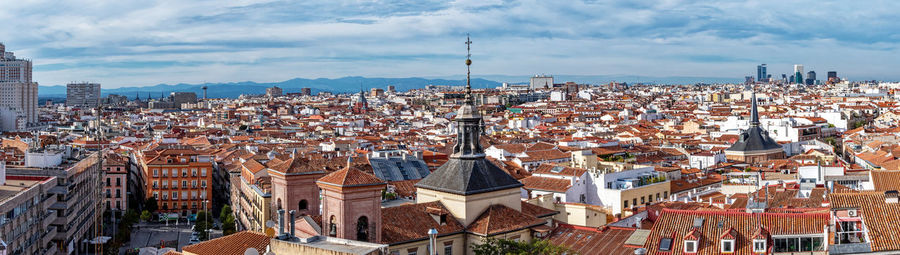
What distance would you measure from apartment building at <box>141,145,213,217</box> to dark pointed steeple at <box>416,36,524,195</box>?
44.3m

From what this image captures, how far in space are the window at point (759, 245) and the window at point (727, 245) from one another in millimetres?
547

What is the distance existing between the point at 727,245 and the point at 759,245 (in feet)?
2.54

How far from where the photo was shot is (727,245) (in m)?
23.0

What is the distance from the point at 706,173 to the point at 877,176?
23399 millimetres

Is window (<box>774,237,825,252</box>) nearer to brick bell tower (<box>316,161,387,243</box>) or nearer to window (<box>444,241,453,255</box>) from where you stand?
window (<box>444,241,453,255</box>)

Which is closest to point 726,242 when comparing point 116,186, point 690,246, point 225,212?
point 690,246

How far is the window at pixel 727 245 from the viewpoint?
22.9 meters

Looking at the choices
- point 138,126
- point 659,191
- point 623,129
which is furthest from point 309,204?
point 138,126

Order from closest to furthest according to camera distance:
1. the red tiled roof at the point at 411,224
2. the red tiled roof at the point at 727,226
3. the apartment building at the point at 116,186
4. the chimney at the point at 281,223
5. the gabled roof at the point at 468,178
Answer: the chimney at the point at 281,223, the red tiled roof at the point at 727,226, the red tiled roof at the point at 411,224, the gabled roof at the point at 468,178, the apartment building at the point at 116,186

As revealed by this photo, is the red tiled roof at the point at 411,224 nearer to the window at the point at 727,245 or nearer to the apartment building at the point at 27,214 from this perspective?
the window at the point at 727,245

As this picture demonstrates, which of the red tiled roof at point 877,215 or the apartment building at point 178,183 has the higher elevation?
the red tiled roof at point 877,215

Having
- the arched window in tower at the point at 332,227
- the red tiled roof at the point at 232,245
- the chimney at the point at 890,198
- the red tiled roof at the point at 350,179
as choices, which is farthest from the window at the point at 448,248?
the chimney at the point at 890,198

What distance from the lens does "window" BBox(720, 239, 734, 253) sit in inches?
902

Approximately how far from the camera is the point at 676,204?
119 ft
